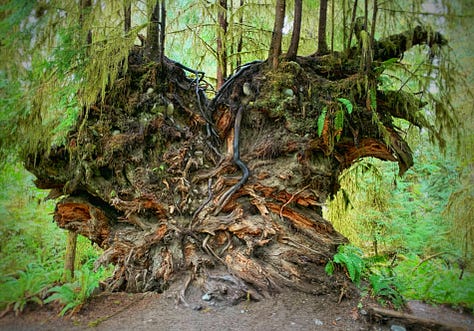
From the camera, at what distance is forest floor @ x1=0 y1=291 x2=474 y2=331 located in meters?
3.45

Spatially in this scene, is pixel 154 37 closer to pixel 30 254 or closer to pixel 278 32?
pixel 278 32

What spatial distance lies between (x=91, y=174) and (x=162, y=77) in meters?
1.98

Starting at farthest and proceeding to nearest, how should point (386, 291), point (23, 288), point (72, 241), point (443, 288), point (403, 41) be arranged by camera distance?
point (72, 241)
point (403, 41)
point (443, 288)
point (386, 291)
point (23, 288)

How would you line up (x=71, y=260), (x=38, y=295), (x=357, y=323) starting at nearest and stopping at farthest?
(x=38, y=295), (x=357, y=323), (x=71, y=260)

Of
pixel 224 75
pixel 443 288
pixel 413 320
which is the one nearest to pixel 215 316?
pixel 413 320

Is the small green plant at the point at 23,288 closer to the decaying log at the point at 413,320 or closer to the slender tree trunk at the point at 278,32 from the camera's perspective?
the decaying log at the point at 413,320

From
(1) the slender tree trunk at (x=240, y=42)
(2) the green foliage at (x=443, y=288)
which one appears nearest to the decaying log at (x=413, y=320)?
(2) the green foliage at (x=443, y=288)

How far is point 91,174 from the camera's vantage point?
4.98m

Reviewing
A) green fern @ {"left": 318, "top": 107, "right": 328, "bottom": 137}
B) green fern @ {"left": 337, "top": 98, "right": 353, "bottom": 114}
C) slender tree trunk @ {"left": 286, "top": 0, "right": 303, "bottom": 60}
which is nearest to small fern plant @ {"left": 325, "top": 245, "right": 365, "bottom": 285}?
green fern @ {"left": 318, "top": 107, "right": 328, "bottom": 137}

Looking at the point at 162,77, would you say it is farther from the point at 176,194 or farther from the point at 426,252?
the point at 426,252

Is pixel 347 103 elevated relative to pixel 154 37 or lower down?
lower down

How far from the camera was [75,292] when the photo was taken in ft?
12.5

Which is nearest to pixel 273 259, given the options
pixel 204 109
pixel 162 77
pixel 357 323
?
pixel 357 323

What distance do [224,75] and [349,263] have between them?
5.51 metres
